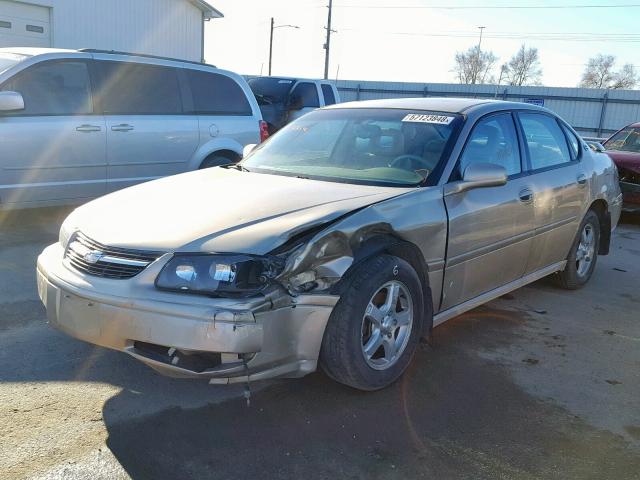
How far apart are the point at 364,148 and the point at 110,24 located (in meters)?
15.7

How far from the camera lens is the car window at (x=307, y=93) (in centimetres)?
1308

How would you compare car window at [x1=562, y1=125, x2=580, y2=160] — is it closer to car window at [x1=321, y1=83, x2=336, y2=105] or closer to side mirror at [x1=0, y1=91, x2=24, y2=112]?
side mirror at [x1=0, y1=91, x2=24, y2=112]

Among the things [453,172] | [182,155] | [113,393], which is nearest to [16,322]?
[113,393]

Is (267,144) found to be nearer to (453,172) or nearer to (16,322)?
(453,172)

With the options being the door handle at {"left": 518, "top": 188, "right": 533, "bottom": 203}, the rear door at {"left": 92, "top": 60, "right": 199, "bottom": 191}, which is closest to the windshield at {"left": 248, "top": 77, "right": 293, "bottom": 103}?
the rear door at {"left": 92, "top": 60, "right": 199, "bottom": 191}

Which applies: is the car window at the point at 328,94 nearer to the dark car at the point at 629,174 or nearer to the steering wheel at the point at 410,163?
the dark car at the point at 629,174

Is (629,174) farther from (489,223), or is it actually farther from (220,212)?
(220,212)

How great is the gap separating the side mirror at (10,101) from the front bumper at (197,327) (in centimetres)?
358

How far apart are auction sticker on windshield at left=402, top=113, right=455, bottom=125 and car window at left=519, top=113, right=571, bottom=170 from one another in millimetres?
896

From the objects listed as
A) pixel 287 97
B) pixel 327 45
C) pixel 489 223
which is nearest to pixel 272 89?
pixel 287 97

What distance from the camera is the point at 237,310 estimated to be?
2.77 metres

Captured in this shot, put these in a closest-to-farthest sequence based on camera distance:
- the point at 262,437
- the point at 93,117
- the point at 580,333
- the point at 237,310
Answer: the point at 237,310 → the point at 262,437 → the point at 580,333 → the point at 93,117

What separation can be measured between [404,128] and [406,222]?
1.02 meters

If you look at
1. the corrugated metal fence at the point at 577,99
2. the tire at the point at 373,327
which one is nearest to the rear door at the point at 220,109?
the tire at the point at 373,327
